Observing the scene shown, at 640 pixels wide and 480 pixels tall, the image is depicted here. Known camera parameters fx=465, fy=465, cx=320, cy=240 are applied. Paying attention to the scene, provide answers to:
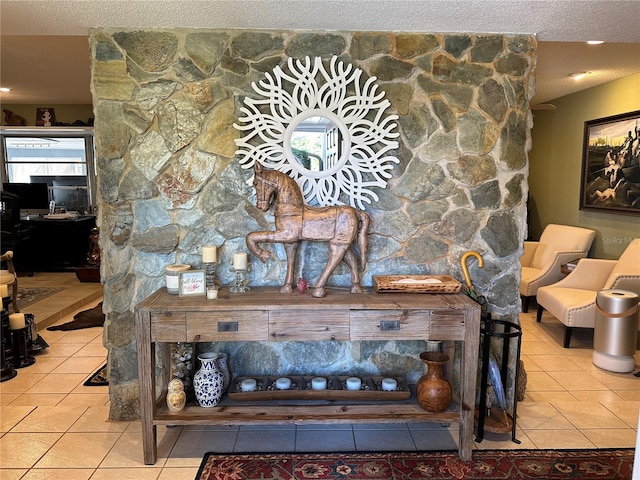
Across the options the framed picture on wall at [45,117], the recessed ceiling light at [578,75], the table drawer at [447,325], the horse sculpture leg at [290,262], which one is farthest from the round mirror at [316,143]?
the framed picture on wall at [45,117]

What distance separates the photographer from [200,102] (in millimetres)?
2547

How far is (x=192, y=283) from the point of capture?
2.37 meters

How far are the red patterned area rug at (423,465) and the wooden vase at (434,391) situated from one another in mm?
253

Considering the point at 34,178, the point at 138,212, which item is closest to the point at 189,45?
the point at 138,212

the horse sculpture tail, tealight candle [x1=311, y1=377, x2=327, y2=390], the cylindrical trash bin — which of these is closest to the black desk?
tealight candle [x1=311, y1=377, x2=327, y2=390]

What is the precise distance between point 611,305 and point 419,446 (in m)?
1.97

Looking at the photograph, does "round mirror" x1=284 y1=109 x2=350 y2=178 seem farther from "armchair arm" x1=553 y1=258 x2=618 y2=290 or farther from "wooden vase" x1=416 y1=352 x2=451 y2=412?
"armchair arm" x1=553 y1=258 x2=618 y2=290

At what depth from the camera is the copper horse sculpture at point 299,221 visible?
2408mm

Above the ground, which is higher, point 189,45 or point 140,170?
point 189,45

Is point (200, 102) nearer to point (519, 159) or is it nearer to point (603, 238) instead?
point (519, 159)

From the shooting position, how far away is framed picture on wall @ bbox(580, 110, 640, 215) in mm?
4195

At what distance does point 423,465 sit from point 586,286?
9.14ft

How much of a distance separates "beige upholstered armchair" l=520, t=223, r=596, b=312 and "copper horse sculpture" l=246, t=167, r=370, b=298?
2.83m

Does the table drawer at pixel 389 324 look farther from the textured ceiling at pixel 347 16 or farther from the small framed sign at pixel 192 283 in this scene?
the textured ceiling at pixel 347 16
